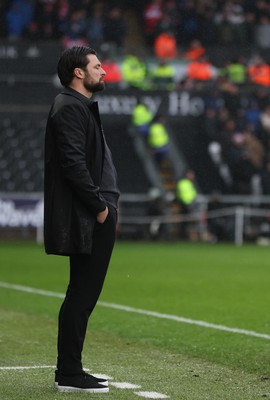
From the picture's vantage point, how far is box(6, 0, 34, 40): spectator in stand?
107ft

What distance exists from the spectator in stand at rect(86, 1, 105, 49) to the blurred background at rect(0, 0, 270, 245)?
41 mm

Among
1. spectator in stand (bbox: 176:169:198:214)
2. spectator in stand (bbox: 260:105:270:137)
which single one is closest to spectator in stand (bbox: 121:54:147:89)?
spectator in stand (bbox: 176:169:198:214)

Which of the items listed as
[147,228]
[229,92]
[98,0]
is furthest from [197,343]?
[98,0]

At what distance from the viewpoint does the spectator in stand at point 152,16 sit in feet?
114

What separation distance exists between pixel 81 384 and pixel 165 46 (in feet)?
89.3

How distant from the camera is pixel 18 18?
107 ft

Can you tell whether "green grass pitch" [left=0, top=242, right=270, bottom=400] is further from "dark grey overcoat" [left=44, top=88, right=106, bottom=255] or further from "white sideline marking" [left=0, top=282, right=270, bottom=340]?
"dark grey overcoat" [left=44, top=88, right=106, bottom=255]

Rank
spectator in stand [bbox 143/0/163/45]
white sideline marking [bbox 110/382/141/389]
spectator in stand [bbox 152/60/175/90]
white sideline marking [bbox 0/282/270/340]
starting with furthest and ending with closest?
spectator in stand [bbox 143/0/163/45] → spectator in stand [bbox 152/60/175/90] → white sideline marking [bbox 0/282/270/340] → white sideline marking [bbox 110/382/141/389]

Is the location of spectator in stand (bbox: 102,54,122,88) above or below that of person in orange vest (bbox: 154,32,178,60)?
below

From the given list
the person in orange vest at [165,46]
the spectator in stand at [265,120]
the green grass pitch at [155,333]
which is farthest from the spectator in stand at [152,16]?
the green grass pitch at [155,333]

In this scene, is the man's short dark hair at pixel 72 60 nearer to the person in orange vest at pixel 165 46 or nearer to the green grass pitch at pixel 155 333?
the green grass pitch at pixel 155 333

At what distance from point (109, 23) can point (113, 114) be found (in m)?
3.26

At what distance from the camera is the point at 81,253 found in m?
6.54

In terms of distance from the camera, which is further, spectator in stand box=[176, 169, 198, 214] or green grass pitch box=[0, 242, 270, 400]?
spectator in stand box=[176, 169, 198, 214]
